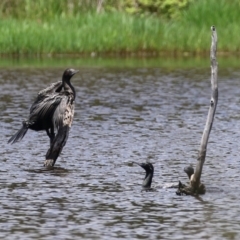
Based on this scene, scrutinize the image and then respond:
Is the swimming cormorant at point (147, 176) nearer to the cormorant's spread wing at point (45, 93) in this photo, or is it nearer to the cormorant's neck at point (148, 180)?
the cormorant's neck at point (148, 180)

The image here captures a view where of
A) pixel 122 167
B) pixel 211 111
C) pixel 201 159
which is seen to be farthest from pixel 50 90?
pixel 211 111

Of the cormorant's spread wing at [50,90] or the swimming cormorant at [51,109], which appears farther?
the cormorant's spread wing at [50,90]

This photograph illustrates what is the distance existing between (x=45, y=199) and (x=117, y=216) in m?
1.18

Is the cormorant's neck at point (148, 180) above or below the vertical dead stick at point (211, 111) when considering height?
below

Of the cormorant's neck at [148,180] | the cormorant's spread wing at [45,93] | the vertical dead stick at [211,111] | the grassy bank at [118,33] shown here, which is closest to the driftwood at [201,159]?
the vertical dead stick at [211,111]

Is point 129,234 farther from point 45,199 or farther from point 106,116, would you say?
point 106,116

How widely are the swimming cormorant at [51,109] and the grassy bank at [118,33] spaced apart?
50.2 ft

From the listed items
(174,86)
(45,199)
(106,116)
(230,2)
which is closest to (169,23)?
(230,2)

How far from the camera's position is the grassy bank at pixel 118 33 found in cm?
2947

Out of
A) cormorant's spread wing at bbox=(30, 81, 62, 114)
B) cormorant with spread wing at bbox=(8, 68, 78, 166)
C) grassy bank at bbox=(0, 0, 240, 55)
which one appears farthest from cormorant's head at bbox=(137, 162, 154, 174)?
grassy bank at bbox=(0, 0, 240, 55)

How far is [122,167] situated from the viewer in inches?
549

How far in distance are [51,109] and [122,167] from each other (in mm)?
1137

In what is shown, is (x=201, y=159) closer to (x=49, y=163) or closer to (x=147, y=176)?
(x=147, y=176)

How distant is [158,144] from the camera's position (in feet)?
52.7
